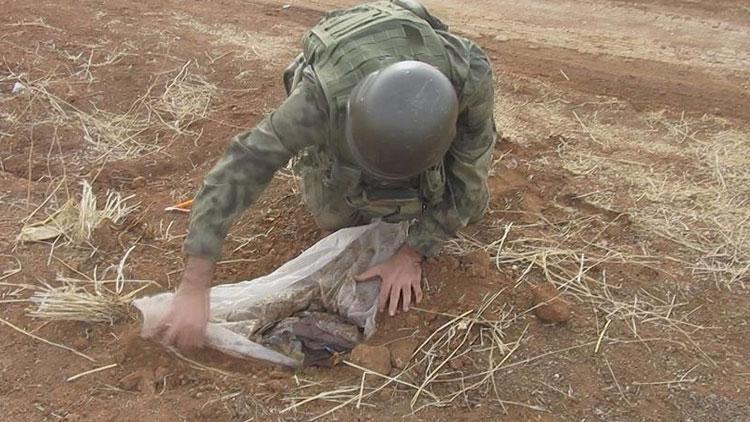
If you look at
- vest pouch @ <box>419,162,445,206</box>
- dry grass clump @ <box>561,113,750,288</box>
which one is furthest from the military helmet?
dry grass clump @ <box>561,113,750,288</box>

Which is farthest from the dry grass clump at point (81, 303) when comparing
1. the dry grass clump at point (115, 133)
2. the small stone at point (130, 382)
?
the dry grass clump at point (115, 133)

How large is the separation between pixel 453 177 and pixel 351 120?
0.67 m

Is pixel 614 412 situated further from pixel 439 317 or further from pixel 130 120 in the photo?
→ pixel 130 120

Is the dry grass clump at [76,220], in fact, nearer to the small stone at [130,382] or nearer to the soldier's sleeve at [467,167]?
the small stone at [130,382]

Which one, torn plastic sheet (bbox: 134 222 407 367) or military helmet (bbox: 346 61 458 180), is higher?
military helmet (bbox: 346 61 458 180)

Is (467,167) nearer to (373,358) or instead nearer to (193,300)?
(373,358)

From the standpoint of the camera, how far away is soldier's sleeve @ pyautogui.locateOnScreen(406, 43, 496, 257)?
2.78 m

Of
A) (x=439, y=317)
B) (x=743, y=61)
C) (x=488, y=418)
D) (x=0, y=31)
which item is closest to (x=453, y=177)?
(x=439, y=317)

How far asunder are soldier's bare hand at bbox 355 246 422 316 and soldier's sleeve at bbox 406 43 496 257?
0.07 m

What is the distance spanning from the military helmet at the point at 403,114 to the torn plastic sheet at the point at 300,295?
0.79 meters

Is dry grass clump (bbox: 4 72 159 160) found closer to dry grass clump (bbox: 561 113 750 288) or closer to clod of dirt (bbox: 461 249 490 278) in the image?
clod of dirt (bbox: 461 249 490 278)

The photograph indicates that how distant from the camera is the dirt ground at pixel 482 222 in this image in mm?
2760

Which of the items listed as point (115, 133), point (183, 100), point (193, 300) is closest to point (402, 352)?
point (193, 300)

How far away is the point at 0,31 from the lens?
5.43 meters
